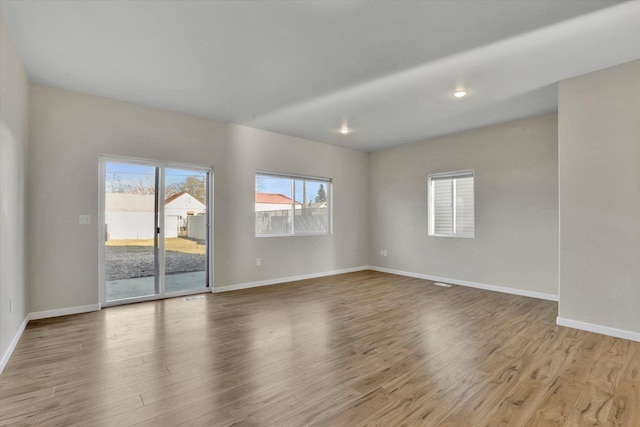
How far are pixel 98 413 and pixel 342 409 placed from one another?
1489mm

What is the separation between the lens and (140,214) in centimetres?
443

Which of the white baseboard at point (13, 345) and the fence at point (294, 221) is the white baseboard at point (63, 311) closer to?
the white baseboard at point (13, 345)

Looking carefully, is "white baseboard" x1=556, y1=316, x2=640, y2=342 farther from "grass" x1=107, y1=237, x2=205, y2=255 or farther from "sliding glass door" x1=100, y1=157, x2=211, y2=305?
"grass" x1=107, y1=237, x2=205, y2=255

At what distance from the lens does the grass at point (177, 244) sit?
4304 mm

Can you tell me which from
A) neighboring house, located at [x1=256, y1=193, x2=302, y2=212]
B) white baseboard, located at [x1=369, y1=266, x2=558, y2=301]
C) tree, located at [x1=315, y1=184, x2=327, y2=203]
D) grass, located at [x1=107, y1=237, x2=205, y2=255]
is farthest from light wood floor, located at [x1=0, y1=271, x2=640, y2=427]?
tree, located at [x1=315, y1=184, x2=327, y2=203]

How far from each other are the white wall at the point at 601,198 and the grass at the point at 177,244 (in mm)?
4902

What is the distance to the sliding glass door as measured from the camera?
13.9 ft

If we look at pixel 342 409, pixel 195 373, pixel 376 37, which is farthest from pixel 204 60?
pixel 342 409

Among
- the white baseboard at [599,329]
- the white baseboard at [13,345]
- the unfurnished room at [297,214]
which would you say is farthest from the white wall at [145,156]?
the white baseboard at [599,329]

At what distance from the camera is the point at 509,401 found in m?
2.01

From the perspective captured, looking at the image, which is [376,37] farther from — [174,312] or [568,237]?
[174,312]

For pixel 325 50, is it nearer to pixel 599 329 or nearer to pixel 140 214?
pixel 140 214

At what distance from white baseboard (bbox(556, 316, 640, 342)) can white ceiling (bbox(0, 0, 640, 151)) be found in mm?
2676

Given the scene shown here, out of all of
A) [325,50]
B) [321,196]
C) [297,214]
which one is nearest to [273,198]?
[297,214]
